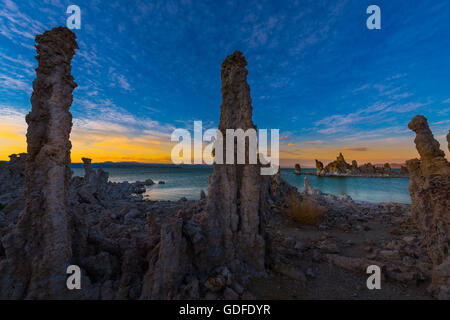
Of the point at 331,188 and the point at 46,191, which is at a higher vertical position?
the point at 46,191

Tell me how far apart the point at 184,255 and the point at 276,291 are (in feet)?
9.65

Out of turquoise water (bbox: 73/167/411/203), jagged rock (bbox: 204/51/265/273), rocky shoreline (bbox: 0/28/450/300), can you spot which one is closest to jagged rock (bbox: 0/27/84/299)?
rocky shoreline (bbox: 0/28/450/300)

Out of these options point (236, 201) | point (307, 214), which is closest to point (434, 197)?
point (236, 201)

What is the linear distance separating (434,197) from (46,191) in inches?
429

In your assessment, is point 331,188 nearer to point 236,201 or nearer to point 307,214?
point 307,214

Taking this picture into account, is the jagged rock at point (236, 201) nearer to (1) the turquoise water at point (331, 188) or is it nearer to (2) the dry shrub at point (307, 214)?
(2) the dry shrub at point (307, 214)

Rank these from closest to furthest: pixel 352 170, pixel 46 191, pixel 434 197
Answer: pixel 46 191 < pixel 434 197 < pixel 352 170

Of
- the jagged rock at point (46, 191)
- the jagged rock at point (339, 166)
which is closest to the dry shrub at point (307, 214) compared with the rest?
the jagged rock at point (46, 191)

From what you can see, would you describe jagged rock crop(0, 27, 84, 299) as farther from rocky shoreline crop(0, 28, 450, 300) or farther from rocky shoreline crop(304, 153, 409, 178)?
rocky shoreline crop(304, 153, 409, 178)

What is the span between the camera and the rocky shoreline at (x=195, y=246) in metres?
4.11

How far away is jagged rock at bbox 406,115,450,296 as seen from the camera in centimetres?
504

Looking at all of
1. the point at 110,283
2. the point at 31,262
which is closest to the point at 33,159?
the point at 31,262

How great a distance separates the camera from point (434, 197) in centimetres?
529

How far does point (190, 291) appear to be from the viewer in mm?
4480
